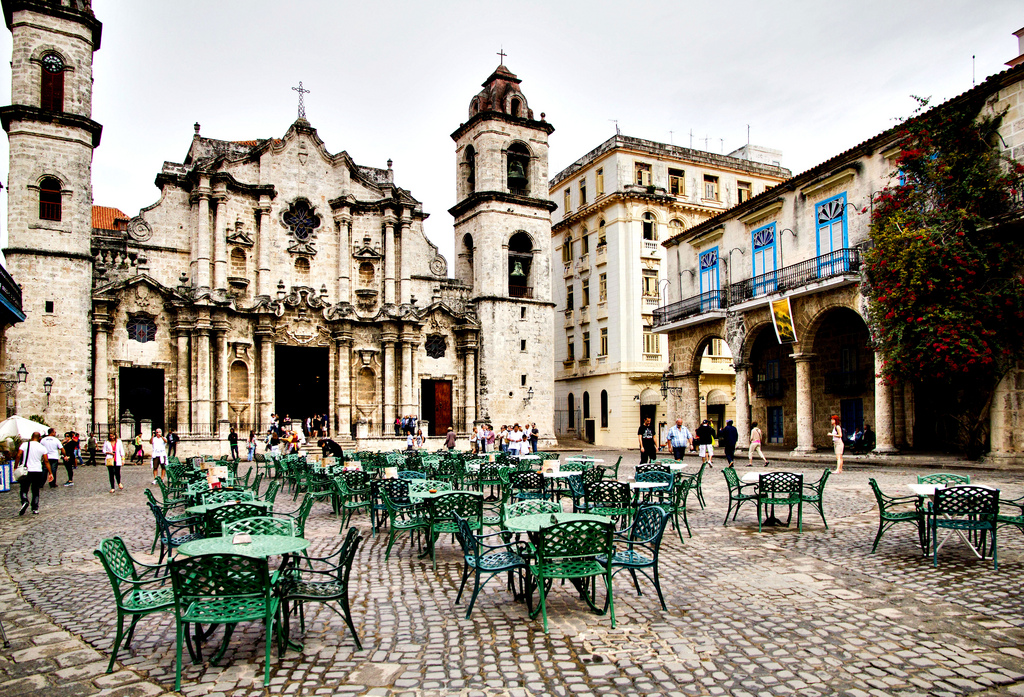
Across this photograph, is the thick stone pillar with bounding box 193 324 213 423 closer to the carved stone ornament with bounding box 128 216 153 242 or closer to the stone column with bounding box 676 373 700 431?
the carved stone ornament with bounding box 128 216 153 242

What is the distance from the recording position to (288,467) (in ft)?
53.0

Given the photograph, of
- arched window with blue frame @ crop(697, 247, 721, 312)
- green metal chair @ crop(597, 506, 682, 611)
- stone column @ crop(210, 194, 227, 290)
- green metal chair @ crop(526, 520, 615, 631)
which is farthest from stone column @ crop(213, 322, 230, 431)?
green metal chair @ crop(526, 520, 615, 631)

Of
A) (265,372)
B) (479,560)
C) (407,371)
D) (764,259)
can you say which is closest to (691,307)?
(764,259)

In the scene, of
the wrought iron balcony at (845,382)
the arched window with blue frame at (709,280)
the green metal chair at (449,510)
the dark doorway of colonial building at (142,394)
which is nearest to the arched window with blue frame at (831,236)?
the wrought iron balcony at (845,382)

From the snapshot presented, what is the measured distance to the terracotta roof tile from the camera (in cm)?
3747

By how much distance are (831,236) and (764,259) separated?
3.41 meters

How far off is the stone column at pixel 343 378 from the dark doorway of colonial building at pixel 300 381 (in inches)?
26.3

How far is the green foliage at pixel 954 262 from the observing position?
59.0 feet

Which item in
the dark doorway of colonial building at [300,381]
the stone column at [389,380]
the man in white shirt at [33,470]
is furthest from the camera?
the stone column at [389,380]

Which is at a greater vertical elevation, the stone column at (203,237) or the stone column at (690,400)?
the stone column at (203,237)

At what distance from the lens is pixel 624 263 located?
37.6 metres

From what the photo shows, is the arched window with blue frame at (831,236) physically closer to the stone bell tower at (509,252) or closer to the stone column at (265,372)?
the stone bell tower at (509,252)

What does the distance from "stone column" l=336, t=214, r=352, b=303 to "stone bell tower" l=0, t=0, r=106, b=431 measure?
10692 mm

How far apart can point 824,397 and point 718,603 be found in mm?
22583
